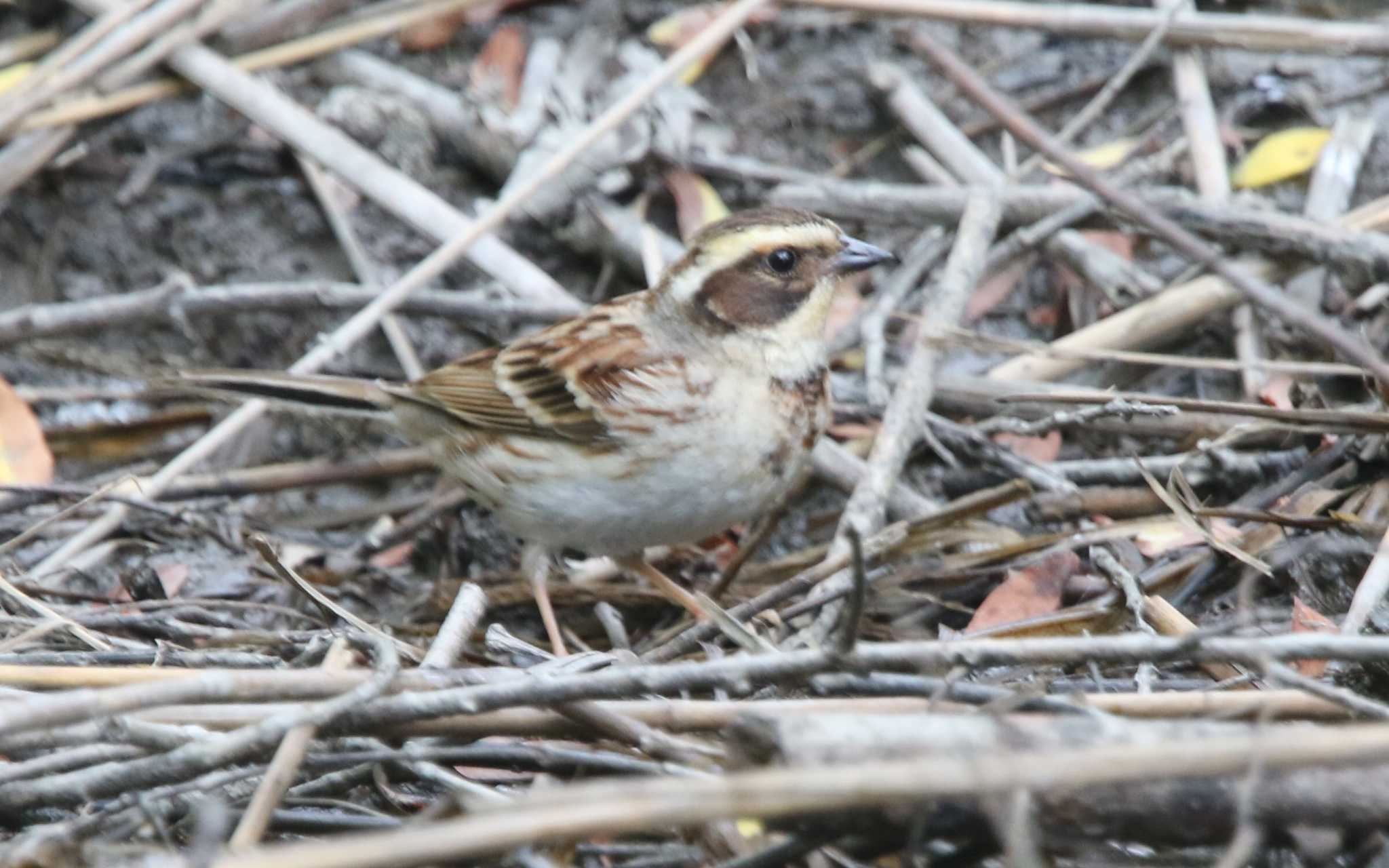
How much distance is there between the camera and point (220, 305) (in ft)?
17.6

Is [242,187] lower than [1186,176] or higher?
higher

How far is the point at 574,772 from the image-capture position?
9.85 feet

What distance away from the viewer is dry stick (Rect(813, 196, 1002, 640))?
423 centimetres

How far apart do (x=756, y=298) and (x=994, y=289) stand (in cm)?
138

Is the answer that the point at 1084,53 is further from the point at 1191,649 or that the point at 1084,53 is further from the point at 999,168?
the point at 1191,649

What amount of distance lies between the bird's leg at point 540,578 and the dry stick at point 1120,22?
228 centimetres

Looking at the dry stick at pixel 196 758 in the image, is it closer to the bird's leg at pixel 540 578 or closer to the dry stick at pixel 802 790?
the dry stick at pixel 802 790

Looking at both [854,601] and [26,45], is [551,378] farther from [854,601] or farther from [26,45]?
[26,45]

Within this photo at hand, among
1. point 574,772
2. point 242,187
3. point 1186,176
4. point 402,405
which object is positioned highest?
point 242,187

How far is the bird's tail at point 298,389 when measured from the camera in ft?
15.1

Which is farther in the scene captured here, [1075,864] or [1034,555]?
[1034,555]

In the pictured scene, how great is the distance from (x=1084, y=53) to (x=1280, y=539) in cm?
282

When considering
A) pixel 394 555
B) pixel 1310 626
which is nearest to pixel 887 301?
pixel 394 555

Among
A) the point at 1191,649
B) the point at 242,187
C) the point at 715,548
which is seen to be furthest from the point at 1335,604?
the point at 242,187
